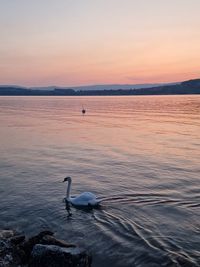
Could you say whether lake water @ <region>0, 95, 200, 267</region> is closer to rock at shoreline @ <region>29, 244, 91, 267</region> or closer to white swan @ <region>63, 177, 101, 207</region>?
Answer: white swan @ <region>63, 177, 101, 207</region>

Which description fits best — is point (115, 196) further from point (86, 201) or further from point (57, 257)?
point (57, 257)

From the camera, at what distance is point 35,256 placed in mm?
12586

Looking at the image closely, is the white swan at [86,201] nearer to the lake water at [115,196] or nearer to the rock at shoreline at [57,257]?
the lake water at [115,196]

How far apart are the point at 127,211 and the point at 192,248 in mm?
4912

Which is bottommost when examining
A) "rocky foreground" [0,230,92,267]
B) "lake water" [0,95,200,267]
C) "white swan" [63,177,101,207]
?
"lake water" [0,95,200,267]

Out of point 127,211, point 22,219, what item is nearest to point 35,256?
point 22,219

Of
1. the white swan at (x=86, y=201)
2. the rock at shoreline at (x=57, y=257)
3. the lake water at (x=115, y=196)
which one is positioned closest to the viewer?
the rock at shoreline at (x=57, y=257)

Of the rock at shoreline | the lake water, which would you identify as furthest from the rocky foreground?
the lake water

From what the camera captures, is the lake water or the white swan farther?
the white swan

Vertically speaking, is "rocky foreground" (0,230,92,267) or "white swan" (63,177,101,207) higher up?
"rocky foreground" (0,230,92,267)

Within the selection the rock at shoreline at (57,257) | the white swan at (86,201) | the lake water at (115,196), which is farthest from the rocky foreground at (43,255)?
the white swan at (86,201)

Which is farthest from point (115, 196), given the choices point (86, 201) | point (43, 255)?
point (43, 255)

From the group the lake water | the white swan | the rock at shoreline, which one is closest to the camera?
the rock at shoreline

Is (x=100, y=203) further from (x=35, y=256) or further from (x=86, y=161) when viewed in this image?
(x=86, y=161)
